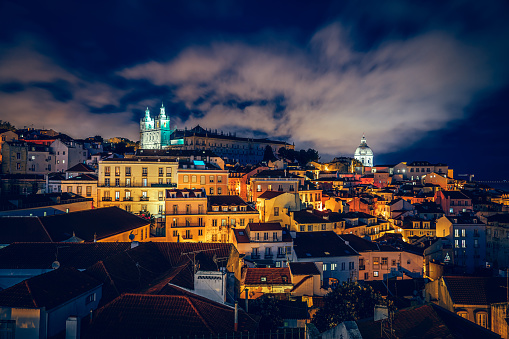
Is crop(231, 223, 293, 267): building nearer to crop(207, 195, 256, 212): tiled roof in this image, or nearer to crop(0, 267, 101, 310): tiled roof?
crop(207, 195, 256, 212): tiled roof

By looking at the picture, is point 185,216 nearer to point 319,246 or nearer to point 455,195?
point 319,246

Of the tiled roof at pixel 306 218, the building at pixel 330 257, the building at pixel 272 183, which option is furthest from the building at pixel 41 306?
the building at pixel 272 183

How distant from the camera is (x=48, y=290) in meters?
13.1

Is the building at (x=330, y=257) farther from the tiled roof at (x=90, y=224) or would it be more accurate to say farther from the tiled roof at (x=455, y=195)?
the tiled roof at (x=455, y=195)

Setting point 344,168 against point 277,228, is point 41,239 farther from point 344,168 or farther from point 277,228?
point 344,168

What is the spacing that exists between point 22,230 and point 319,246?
24611mm

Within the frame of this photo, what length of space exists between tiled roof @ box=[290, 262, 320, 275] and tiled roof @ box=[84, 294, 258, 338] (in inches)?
459

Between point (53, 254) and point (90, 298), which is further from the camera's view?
point (53, 254)

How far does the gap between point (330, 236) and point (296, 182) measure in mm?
21374

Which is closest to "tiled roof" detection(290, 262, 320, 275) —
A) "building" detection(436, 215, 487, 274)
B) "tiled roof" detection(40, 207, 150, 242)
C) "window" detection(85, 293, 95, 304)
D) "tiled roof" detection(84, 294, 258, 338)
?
"tiled roof" detection(84, 294, 258, 338)

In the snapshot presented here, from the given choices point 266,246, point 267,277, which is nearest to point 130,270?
point 267,277

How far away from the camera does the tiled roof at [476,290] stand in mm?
18047

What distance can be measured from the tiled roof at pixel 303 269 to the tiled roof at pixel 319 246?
14.8 ft

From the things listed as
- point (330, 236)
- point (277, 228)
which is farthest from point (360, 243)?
point (277, 228)
